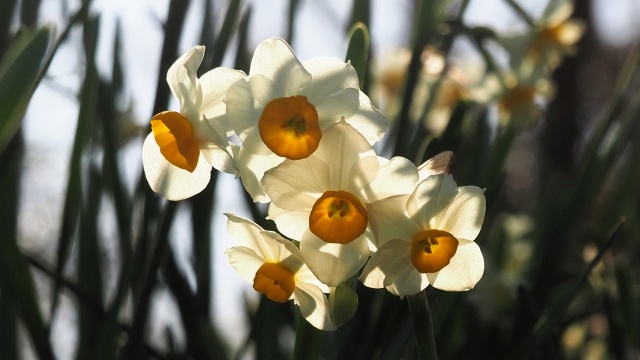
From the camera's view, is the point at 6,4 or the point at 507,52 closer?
the point at 6,4

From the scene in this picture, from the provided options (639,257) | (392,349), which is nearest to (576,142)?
(639,257)

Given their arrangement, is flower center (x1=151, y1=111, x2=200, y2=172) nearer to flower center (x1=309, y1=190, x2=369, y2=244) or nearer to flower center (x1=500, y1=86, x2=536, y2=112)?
flower center (x1=309, y1=190, x2=369, y2=244)

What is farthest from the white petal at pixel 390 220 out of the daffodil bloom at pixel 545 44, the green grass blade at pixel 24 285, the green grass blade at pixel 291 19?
the daffodil bloom at pixel 545 44

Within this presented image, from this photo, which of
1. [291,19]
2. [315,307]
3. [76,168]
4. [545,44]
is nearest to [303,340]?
[315,307]

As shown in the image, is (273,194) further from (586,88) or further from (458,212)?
(586,88)

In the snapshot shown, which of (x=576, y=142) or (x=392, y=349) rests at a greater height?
(x=576, y=142)

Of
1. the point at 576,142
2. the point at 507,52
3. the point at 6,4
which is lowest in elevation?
the point at 6,4

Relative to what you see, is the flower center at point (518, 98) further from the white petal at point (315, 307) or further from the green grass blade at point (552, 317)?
the white petal at point (315, 307)
